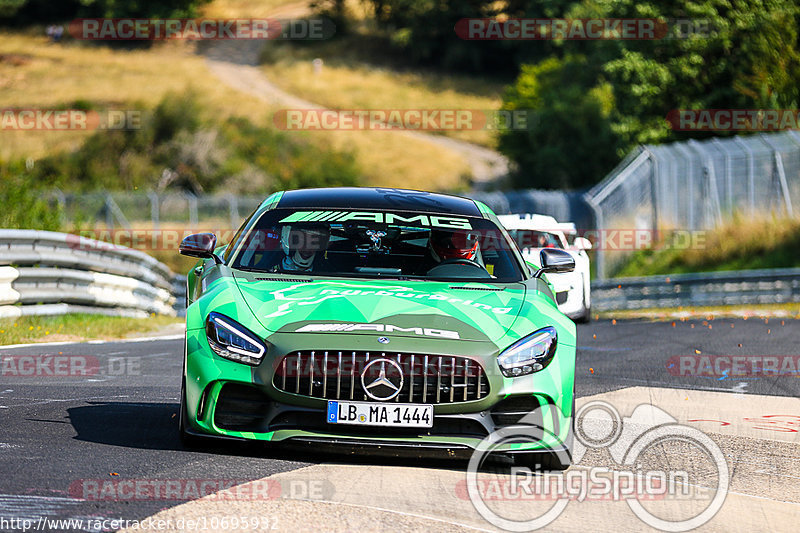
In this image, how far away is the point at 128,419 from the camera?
7781mm

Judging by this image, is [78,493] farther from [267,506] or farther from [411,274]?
[411,274]

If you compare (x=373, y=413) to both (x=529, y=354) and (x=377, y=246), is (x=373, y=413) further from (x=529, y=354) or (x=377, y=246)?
(x=377, y=246)

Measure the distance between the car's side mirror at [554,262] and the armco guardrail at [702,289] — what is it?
16.5 m

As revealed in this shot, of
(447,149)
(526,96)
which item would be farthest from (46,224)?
(447,149)

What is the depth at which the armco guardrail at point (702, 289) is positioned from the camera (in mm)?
23781

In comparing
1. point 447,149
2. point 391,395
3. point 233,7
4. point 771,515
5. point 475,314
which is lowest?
point 771,515

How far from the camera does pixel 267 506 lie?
18.1ft

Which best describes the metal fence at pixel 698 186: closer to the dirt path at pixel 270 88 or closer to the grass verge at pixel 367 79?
the dirt path at pixel 270 88

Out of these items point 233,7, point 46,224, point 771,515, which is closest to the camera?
point 771,515

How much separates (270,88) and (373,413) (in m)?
84.4

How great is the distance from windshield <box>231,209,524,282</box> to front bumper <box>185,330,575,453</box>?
117cm

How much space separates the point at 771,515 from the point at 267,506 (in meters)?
2.40

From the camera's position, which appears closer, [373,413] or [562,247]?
[373,413]

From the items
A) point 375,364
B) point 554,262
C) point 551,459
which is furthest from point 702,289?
point 375,364
